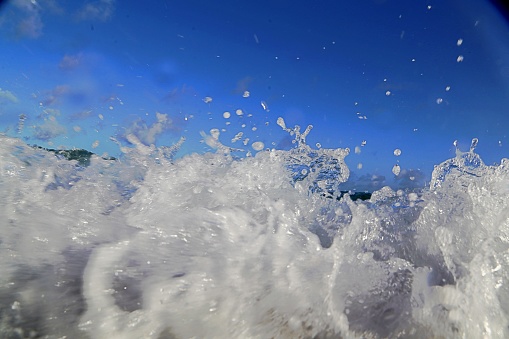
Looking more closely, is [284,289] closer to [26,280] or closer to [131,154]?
[26,280]

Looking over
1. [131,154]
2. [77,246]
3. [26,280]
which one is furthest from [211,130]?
[26,280]

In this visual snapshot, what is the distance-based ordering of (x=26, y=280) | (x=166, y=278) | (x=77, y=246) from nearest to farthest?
(x=26, y=280) → (x=166, y=278) → (x=77, y=246)

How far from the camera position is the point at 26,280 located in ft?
5.69

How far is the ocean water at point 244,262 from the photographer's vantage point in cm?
155

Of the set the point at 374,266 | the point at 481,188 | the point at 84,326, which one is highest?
the point at 481,188

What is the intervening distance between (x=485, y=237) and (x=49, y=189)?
3.47 m

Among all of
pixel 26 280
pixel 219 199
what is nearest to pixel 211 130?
pixel 219 199

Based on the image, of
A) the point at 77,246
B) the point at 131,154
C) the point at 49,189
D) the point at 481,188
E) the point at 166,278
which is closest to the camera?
the point at 166,278

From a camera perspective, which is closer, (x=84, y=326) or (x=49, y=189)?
(x=84, y=326)

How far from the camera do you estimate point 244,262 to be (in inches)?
79.3

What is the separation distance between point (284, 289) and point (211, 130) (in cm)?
350

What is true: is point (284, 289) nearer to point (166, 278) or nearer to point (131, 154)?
point (166, 278)

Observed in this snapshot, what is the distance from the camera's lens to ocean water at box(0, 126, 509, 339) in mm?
1551

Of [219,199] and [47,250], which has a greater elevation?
[219,199]
